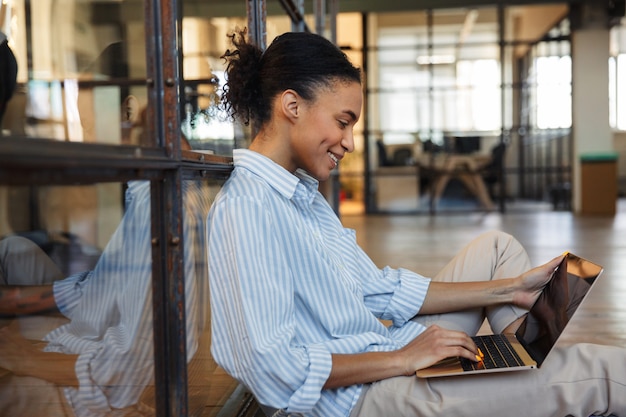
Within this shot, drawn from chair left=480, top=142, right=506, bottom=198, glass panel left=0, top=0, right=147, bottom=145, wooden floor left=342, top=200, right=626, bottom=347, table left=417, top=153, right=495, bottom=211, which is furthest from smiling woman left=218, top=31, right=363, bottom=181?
chair left=480, top=142, right=506, bottom=198

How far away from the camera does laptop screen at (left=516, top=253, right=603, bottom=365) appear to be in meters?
1.33

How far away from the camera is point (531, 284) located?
159cm

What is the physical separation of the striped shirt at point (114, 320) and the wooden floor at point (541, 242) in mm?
2017

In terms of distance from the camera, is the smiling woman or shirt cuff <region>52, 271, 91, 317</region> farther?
the smiling woman

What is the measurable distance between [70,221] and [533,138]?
11.2m

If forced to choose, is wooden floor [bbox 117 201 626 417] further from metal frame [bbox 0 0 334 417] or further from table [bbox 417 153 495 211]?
table [bbox 417 153 495 211]

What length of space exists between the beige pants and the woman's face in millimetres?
405

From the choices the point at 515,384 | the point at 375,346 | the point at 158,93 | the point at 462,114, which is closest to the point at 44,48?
the point at 158,93

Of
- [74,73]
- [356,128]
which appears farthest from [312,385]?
[356,128]

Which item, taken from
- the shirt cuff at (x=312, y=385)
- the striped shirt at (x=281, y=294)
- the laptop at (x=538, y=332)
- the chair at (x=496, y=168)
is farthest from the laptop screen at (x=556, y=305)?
the chair at (x=496, y=168)

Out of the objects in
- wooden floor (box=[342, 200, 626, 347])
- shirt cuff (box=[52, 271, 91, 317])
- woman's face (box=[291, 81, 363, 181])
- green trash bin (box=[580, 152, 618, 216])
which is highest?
woman's face (box=[291, 81, 363, 181])

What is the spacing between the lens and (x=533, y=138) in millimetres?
11539

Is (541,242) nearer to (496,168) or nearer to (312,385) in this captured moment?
(496,168)

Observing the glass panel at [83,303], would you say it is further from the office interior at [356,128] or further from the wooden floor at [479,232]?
the wooden floor at [479,232]
